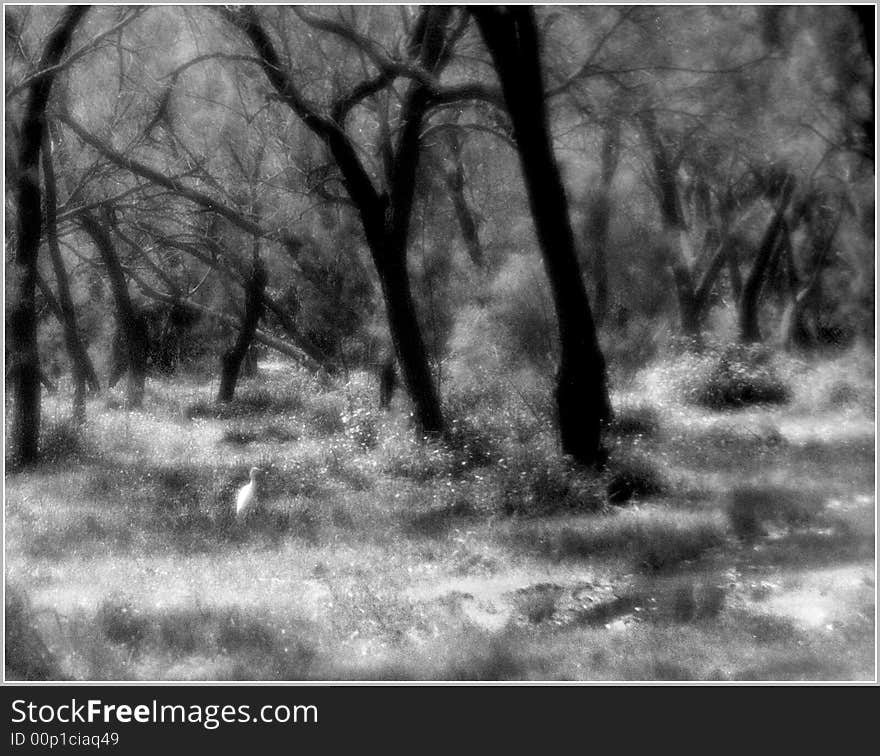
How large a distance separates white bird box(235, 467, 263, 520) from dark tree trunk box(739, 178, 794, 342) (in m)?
2.98

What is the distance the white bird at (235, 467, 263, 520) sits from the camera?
4.82m

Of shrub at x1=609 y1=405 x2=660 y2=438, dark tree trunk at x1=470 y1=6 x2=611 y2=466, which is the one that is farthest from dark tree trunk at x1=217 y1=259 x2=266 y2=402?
shrub at x1=609 y1=405 x2=660 y2=438

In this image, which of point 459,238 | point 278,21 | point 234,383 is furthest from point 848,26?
point 234,383

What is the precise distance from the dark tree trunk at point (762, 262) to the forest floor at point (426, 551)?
490mm

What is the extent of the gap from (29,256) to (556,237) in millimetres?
3246

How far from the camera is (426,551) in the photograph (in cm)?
467

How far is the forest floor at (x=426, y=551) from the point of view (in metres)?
4.39

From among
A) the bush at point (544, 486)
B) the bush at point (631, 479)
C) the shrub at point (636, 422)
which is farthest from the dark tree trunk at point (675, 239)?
the bush at point (544, 486)

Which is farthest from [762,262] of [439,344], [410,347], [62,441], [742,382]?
[62,441]

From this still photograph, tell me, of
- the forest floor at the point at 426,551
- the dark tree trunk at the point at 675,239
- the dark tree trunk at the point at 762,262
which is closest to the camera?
the forest floor at the point at 426,551

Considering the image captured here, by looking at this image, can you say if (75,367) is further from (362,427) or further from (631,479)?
(631,479)

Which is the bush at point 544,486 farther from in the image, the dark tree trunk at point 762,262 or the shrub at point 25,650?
the shrub at point 25,650

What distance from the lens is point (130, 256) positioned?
16.5 ft

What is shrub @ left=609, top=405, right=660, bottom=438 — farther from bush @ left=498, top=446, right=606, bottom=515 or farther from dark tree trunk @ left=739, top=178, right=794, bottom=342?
dark tree trunk @ left=739, top=178, right=794, bottom=342
